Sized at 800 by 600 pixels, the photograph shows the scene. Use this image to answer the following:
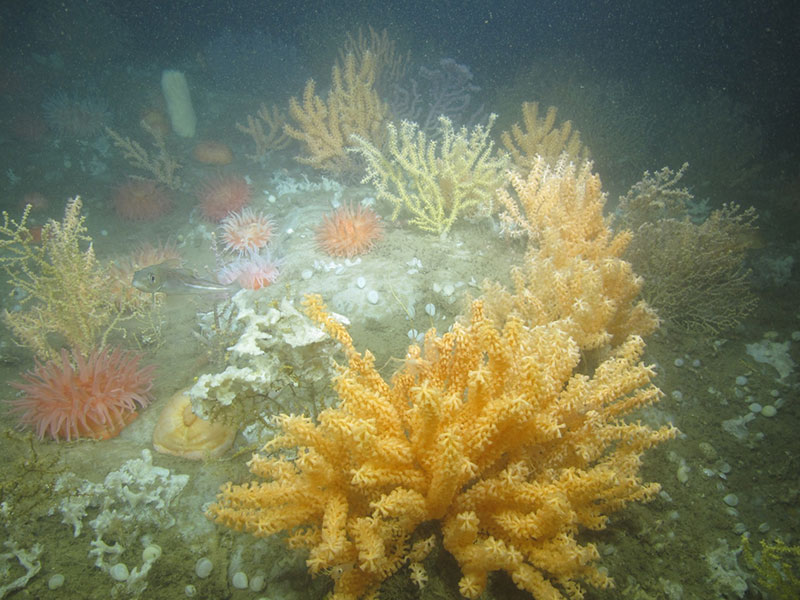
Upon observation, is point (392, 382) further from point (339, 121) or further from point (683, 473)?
point (339, 121)

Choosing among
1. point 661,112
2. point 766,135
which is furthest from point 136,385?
point 766,135

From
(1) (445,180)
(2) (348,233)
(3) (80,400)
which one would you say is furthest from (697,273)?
(3) (80,400)

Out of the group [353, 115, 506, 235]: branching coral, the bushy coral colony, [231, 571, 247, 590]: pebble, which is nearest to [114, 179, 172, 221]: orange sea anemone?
the bushy coral colony

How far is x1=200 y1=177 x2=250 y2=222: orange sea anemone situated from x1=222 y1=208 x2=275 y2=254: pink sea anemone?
1.13m

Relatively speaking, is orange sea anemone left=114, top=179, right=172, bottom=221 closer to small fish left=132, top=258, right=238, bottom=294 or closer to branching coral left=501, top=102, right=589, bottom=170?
small fish left=132, top=258, right=238, bottom=294

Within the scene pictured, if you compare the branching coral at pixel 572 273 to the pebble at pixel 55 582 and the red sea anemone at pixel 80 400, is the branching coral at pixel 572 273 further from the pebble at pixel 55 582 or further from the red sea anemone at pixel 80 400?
the red sea anemone at pixel 80 400

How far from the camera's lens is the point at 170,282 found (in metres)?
4.66

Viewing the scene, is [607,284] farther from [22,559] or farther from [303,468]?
[22,559]

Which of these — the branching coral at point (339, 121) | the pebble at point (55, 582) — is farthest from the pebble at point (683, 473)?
the branching coral at point (339, 121)

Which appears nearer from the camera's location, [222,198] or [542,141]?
[542,141]

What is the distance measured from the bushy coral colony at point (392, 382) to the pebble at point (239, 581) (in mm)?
11

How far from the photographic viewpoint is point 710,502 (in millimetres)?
2537

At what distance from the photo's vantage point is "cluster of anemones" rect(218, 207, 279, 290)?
5.05 metres

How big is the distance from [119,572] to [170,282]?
10.8 ft
